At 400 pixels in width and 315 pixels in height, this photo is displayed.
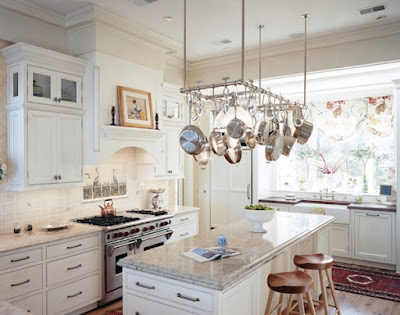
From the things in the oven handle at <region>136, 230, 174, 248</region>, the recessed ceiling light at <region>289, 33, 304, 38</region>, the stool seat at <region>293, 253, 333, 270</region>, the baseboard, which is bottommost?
the baseboard

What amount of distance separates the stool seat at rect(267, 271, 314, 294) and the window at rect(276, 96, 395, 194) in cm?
397

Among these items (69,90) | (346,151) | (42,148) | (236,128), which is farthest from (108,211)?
(346,151)

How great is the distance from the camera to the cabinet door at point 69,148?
3.83m

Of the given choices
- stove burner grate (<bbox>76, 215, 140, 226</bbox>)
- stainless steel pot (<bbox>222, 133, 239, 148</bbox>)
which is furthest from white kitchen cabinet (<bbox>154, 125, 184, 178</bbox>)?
stainless steel pot (<bbox>222, 133, 239, 148</bbox>)

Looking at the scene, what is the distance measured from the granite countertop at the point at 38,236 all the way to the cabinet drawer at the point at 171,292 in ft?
4.08

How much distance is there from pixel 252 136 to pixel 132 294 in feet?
6.24

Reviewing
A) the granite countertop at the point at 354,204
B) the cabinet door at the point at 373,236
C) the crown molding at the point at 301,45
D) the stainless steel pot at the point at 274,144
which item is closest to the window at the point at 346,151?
the granite countertop at the point at 354,204

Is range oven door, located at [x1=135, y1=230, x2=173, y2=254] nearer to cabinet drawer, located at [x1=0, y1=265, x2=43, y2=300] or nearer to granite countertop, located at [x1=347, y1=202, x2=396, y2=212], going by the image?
cabinet drawer, located at [x1=0, y1=265, x2=43, y2=300]

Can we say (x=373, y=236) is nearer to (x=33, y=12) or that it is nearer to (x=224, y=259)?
(x=224, y=259)

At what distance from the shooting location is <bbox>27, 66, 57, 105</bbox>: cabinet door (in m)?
3.55

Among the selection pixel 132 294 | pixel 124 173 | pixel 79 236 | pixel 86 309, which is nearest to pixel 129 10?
pixel 124 173

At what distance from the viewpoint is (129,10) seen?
3.86m

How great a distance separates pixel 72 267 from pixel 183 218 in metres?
1.92

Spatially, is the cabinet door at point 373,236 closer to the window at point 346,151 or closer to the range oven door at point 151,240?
the window at point 346,151
